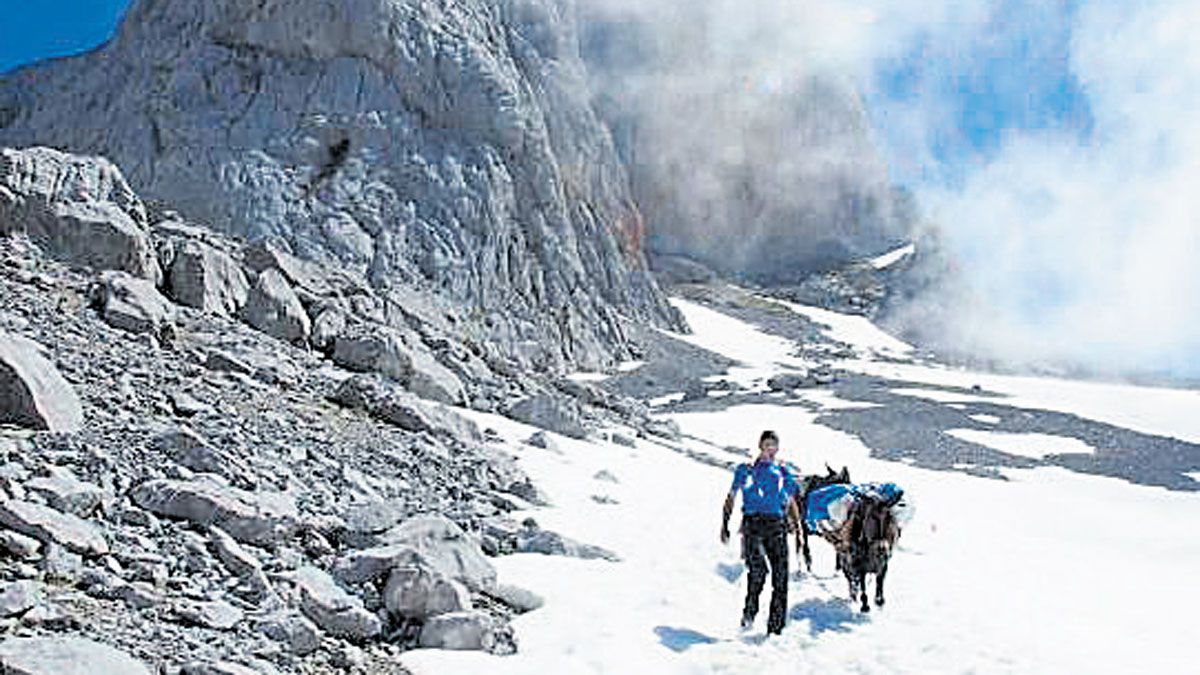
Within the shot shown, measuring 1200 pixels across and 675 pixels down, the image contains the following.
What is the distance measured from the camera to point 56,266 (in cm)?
2173

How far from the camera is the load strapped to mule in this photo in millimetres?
13586

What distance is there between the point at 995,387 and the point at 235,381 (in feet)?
228

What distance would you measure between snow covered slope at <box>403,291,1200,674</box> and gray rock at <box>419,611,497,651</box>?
132 millimetres

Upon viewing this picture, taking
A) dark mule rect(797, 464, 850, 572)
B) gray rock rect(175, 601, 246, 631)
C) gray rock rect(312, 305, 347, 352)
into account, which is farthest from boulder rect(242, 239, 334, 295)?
gray rock rect(175, 601, 246, 631)

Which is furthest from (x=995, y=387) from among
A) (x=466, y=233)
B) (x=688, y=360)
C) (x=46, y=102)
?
(x=46, y=102)

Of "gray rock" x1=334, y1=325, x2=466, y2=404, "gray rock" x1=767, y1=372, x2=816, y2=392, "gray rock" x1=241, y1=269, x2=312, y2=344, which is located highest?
"gray rock" x1=767, y1=372, x2=816, y2=392

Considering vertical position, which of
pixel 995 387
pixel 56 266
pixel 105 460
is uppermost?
pixel 995 387

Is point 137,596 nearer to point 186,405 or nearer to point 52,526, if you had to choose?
point 52,526

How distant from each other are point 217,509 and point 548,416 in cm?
1710

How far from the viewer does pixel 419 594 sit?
31.8 ft

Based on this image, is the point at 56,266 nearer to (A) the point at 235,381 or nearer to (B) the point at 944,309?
(A) the point at 235,381

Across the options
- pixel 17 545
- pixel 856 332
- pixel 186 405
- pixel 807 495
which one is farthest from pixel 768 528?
pixel 856 332

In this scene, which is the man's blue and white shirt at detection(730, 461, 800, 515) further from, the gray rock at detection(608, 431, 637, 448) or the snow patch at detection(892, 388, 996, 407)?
the snow patch at detection(892, 388, 996, 407)

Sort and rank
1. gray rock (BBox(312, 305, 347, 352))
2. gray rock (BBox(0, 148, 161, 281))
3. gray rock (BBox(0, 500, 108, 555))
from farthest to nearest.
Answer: gray rock (BBox(312, 305, 347, 352)), gray rock (BBox(0, 148, 161, 281)), gray rock (BBox(0, 500, 108, 555))
